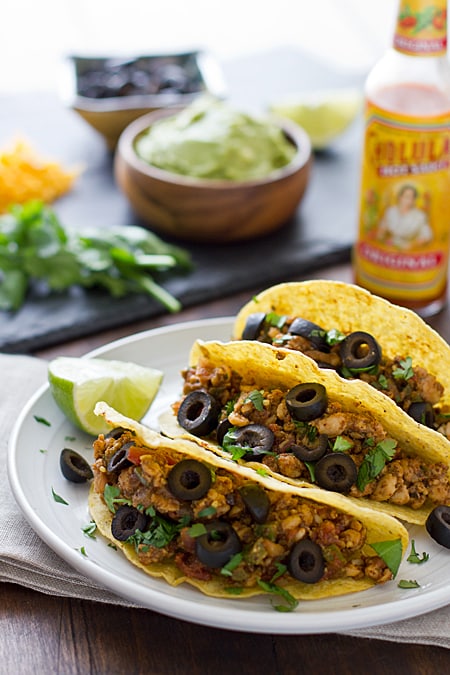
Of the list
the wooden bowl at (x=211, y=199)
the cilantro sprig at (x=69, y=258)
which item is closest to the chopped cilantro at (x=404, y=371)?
the cilantro sprig at (x=69, y=258)

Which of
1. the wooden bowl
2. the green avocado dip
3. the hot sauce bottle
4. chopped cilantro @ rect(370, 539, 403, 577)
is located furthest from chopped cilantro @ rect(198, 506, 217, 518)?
the green avocado dip

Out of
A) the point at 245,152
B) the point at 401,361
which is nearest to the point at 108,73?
the point at 245,152

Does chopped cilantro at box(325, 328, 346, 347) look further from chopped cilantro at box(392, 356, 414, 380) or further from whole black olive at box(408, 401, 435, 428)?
whole black olive at box(408, 401, 435, 428)

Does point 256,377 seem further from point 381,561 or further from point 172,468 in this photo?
point 381,561

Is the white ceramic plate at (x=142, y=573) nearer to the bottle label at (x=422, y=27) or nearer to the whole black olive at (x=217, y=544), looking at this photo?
the whole black olive at (x=217, y=544)

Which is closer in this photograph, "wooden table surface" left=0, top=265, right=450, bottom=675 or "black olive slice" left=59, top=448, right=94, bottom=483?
"wooden table surface" left=0, top=265, right=450, bottom=675
